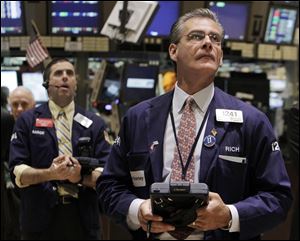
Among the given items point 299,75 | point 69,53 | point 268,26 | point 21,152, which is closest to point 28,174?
point 21,152

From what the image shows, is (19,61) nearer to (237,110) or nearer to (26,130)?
(26,130)

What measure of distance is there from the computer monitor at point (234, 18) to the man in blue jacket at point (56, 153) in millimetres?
2651

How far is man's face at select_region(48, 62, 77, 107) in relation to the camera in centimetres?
328

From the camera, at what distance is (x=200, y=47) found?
6.72 ft

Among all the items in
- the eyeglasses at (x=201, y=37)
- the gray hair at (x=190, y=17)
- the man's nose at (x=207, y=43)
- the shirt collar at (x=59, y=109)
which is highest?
the gray hair at (x=190, y=17)

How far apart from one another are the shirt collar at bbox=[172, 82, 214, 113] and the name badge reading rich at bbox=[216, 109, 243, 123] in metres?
0.07

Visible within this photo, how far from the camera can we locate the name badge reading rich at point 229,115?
2074mm

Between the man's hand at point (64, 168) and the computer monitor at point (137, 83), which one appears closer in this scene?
the man's hand at point (64, 168)

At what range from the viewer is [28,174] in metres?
3.04

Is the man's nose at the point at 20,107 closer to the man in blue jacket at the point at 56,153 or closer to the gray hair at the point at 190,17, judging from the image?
the man in blue jacket at the point at 56,153

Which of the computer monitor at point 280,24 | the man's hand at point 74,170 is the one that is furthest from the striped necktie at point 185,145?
the computer monitor at point 280,24

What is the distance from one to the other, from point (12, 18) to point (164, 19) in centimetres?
147

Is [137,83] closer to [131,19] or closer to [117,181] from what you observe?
[131,19]

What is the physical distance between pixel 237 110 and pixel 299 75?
4.85 meters
